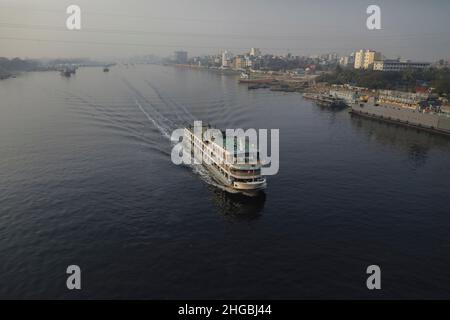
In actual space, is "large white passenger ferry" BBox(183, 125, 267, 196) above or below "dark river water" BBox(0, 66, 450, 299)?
above

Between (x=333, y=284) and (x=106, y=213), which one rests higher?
(x=106, y=213)

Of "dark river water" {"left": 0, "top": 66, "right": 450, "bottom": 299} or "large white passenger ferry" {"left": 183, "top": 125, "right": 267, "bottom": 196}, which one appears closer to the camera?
"dark river water" {"left": 0, "top": 66, "right": 450, "bottom": 299}

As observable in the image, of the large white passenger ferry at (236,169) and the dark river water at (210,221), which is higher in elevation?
the large white passenger ferry at (236,169)

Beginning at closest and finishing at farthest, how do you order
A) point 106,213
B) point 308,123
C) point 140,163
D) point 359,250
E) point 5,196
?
point 359,250 → point 106,213 → point 5,196 → point 140,163 → point 308,123

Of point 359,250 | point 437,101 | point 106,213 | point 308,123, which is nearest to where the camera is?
point 359,250

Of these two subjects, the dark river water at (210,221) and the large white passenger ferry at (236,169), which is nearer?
the dark river water at (210,221)
